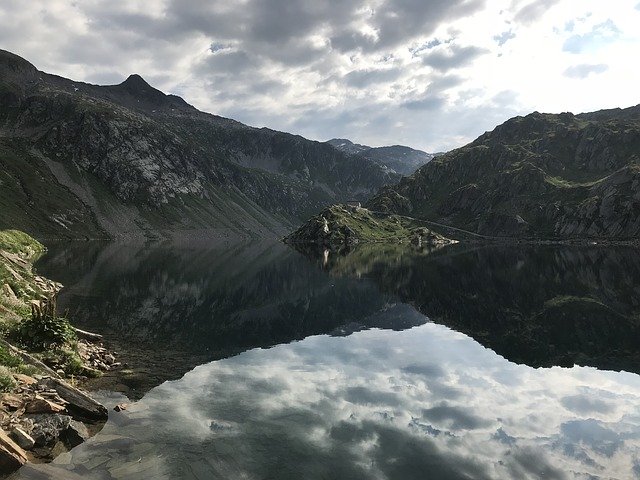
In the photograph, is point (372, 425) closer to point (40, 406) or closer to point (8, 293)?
point (40, 406)

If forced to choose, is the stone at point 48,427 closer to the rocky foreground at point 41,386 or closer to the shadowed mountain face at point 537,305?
the rocky foreground at point 41,386

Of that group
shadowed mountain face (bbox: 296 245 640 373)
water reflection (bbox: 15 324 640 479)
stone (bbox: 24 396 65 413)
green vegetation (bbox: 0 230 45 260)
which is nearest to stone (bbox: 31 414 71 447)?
stone (bbox: 24 396 65 413)

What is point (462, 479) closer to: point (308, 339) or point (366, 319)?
point (308, 339)

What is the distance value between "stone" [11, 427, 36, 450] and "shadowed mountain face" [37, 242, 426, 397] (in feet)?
35.4

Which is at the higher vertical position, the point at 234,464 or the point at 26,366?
the point at 26,366

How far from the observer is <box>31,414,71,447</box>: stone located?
21641 millimetres

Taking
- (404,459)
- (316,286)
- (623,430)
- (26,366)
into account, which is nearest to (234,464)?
(404,459)

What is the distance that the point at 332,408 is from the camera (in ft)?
102

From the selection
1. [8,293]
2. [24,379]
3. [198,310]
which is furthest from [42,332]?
[198,310]

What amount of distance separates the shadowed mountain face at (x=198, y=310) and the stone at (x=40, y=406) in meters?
7.90

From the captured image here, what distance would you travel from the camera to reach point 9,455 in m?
18.7

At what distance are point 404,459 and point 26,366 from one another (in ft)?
79.1

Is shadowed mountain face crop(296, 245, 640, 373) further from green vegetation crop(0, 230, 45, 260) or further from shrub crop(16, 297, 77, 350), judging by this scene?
green vegetation crop(0, 230, 45, 260)

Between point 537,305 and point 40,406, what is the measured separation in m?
74.8
